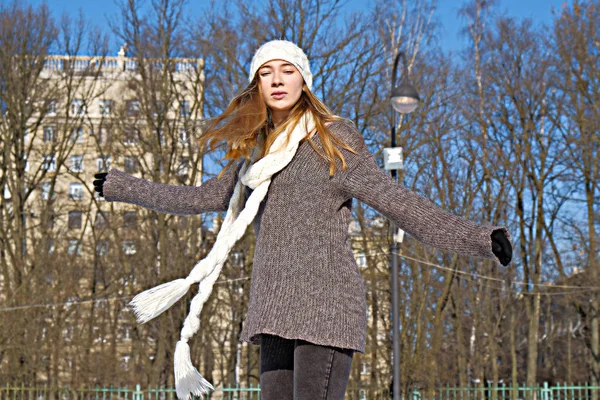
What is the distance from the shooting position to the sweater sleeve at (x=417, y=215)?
2.04 meters

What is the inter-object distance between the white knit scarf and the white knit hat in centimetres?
17

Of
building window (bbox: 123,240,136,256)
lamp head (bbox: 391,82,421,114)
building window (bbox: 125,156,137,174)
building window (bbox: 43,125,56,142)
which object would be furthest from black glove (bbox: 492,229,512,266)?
building window (bbox: 43,125,56,142)

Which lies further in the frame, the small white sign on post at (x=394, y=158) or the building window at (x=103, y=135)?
the building window at (x=103, y=135)

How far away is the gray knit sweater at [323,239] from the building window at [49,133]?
20850 mm

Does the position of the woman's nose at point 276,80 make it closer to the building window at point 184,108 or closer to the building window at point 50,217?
the building window at point 184,108

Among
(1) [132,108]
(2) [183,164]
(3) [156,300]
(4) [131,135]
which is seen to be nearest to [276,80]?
(3) [156,300]

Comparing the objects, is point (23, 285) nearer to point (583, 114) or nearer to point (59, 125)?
point (59, 125)

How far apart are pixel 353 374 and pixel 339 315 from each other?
56.4ft

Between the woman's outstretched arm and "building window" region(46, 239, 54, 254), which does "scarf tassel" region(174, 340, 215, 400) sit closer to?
the woman's outstretched arm

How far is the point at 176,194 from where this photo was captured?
260 centimetres

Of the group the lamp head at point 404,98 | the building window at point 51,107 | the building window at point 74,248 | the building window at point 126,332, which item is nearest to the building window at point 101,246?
the building window at point 74,248

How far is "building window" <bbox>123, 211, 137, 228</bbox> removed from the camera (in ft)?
66.1

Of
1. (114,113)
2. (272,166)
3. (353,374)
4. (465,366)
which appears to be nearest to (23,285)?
(114,113)

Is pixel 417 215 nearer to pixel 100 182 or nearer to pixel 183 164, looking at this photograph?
pixel 100 182
